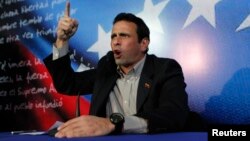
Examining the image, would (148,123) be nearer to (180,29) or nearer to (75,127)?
(75,127)

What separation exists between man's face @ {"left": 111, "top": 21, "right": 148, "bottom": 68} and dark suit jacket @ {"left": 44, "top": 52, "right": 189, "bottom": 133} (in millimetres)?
55

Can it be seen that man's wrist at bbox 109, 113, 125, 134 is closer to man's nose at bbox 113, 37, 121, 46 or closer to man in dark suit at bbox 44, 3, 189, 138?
man in dark suit at bbox 44, 3, 189, 138

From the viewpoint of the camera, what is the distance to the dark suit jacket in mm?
1323

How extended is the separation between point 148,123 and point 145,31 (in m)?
0.81

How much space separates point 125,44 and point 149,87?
376mm

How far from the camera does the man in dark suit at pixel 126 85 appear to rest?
1222 mm

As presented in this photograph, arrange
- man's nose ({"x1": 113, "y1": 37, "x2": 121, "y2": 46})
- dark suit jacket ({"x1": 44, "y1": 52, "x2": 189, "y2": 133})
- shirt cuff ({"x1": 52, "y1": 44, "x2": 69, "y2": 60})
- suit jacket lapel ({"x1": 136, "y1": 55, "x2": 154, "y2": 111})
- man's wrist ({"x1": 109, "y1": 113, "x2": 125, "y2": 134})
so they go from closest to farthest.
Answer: man's wrist ({"x1": 109, "y1": 113, "x2": 125, "y2": 134}) → dark suit jacket ({"x1": 44, "y1": 52, "x2": 189, "y2": 133}) → suit jacket lapel ({"x1": 136, "y1": 55, "x2": 154, "y2": 111}) → shirt cuff ({"x1": 52, "y1": 44, "x2": 69, "y2": 60}) → man's nose ({"x1": 113, "y1": 37, "x2": 121, "y2": 46})

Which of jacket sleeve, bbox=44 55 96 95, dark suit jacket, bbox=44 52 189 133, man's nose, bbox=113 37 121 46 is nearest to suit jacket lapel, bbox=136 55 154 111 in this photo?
dark suit jacket, bbox=44 52 189 133

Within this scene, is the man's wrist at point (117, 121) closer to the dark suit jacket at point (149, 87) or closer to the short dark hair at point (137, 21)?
the dark suit jacket at point (149, 87)

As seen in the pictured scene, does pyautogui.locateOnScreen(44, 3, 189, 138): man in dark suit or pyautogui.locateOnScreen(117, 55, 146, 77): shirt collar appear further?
pyautogui.locateOnScreen(117, 55, 146, 77): shirt collar

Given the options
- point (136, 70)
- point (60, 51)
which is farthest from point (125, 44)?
point (60, 51)

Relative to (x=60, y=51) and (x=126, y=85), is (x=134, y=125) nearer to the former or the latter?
(x=126, y=85)

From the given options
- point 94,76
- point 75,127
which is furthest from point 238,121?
point 75,127

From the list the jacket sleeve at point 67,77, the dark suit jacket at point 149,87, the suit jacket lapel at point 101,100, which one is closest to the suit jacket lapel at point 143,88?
the dark suit jacket at point 149,87
